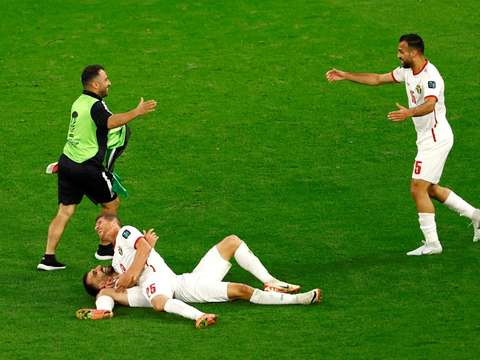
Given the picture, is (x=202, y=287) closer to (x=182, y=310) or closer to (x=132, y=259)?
(x=182, y=310)

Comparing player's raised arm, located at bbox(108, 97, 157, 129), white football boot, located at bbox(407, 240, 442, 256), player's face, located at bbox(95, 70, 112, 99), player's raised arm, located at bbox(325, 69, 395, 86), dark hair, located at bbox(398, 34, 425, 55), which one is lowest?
white football boot, located at bbox(407, 240, 442, 256)

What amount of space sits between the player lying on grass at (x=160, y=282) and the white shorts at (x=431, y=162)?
186 centimetres

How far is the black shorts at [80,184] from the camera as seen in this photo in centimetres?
724

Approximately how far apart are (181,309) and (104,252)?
203 cm

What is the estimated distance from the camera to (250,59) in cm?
1280

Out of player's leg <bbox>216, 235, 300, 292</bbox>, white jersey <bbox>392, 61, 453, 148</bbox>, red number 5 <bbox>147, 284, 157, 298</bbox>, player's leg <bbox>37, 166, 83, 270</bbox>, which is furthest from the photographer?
player's leg <bbox>37, 166, 83, 270</bbox>

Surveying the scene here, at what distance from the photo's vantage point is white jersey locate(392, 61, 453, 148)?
7031 millimetres

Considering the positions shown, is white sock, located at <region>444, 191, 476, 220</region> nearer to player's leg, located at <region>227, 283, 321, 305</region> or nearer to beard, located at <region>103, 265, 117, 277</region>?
player's leg, located at <region>227, 283, 321, 305</region>

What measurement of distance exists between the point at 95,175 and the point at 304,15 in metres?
8.01

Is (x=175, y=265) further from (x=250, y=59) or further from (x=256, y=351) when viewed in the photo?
(x=250, y=59)

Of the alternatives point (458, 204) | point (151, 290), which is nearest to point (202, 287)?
point (151, 290)

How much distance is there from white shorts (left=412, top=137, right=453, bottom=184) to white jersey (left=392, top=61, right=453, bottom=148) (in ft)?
0.19

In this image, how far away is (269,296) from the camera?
601 cm

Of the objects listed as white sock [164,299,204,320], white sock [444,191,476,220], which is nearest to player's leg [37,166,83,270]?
white sock [164,299,204,320]
